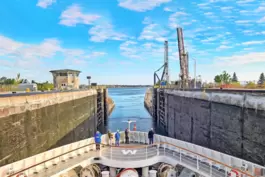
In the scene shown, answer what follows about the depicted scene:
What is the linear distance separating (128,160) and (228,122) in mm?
7188

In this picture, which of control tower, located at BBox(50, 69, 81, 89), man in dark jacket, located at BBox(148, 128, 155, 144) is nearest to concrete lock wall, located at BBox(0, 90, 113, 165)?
man in dark jacket, located at BBox(148, 128, 155, 144)

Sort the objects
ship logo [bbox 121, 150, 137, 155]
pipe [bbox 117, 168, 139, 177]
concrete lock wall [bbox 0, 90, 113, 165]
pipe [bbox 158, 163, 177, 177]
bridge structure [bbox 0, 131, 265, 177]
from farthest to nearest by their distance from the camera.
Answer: ship logo [bbox 121, 150, 137, 155] < concrete lock wall [bbox 0, 90, 113, 165] < pipe [bbox 158, 163, 177, 177] < pipe [bbox 117, 168, 139, 177] < bridge structure [bbox 0, 131, 265, 177]

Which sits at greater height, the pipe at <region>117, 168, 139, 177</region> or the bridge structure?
the bridge structure

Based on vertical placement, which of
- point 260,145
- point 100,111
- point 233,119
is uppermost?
point 233,119

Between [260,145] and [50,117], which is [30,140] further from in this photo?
[260,145]

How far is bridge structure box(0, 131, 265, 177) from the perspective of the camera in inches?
334

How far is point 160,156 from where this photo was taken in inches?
426

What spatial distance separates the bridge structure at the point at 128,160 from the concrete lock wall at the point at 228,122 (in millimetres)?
2221

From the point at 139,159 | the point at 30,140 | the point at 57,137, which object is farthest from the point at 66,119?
the point at 139,159

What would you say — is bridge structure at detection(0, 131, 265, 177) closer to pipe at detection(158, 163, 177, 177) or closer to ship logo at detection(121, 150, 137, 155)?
ship logo at detection(121, 150, 137, 155)

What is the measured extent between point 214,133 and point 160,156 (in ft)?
18.6

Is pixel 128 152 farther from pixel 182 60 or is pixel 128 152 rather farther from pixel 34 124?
pixel 182 60

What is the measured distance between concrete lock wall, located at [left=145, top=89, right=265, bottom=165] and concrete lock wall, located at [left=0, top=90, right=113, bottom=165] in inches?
503

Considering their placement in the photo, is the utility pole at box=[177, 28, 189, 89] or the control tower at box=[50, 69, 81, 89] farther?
the utility pole at box=[177, 28, 189, 89]
